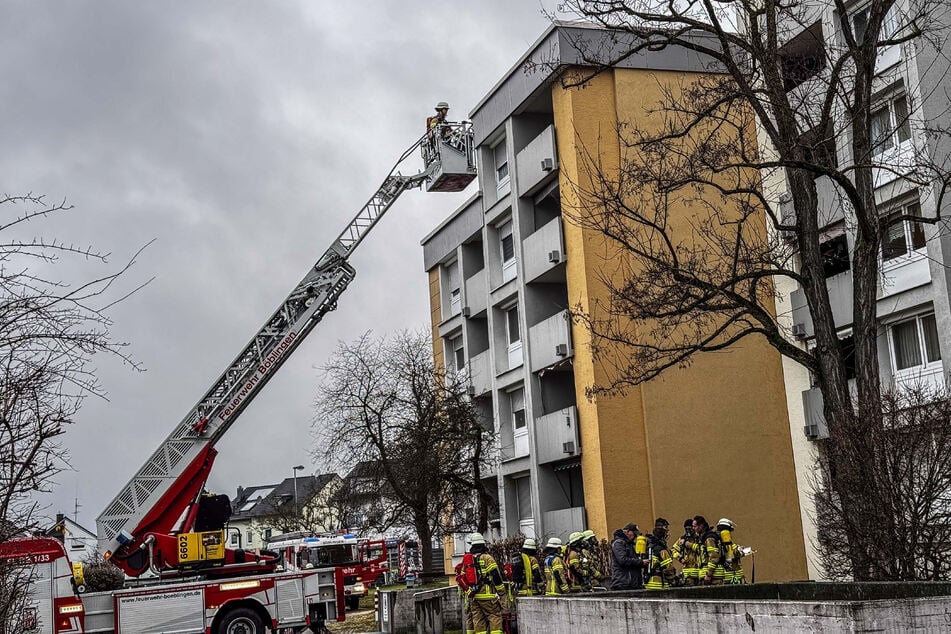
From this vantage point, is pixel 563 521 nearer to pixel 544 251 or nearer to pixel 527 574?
pixel 544 251

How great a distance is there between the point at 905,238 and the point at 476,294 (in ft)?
48.6

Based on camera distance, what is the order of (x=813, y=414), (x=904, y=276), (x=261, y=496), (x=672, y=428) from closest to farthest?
A: (x=904, y=276) < (x=813, y=414) < (x=672, y=428) < (x=261, y=496)

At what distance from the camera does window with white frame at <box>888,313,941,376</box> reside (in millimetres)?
20500

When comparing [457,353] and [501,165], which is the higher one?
[501,165]

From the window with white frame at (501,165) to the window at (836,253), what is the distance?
33.5ft

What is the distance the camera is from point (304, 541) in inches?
1690

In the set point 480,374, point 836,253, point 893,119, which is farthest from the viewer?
point 480,374

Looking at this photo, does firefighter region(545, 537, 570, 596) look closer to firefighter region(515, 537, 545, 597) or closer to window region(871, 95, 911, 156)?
firefighter region(515, 537, 545, 597)

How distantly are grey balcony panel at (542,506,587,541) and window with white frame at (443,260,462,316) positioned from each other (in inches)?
424

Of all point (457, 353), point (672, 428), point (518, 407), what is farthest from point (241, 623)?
point (457, 353)

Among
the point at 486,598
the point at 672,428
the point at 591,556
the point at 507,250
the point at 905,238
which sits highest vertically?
the point at 507,250

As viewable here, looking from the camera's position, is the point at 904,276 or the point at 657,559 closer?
the point at 657,559

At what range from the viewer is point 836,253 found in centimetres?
2342

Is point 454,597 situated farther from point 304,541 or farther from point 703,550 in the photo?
point 304,541
